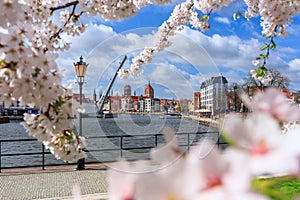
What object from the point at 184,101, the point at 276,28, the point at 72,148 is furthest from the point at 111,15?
the point at 184,101

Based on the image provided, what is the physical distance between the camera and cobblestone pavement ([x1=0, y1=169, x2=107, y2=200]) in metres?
4.82

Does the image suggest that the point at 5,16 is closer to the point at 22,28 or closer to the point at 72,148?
the point at 22,28

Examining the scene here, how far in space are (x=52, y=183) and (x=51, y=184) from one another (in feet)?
0.21

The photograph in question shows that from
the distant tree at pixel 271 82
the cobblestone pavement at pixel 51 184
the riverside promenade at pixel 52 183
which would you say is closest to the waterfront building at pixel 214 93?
the distant tree at pixel 271 82

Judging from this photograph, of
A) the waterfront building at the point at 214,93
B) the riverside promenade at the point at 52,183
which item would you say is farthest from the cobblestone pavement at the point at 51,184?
the waterfront building at the point at 214,93

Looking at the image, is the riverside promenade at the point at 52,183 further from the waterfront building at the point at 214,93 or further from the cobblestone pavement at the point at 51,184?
the waterfront building at the point at 214,93

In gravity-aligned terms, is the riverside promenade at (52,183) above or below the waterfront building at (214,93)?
below

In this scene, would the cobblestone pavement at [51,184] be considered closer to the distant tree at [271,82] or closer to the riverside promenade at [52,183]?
the riverside promenade at [52,183]

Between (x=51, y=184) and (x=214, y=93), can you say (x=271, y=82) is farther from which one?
(x=51, y=184)

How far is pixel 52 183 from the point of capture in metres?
5.53

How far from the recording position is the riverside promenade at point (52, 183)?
481cm

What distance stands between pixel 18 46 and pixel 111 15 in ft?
4.73

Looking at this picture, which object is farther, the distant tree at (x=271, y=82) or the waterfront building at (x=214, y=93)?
the waterfront building at (x=214, y=93)

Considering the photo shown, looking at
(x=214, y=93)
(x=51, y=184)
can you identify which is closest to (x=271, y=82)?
(x=214, y=93)
